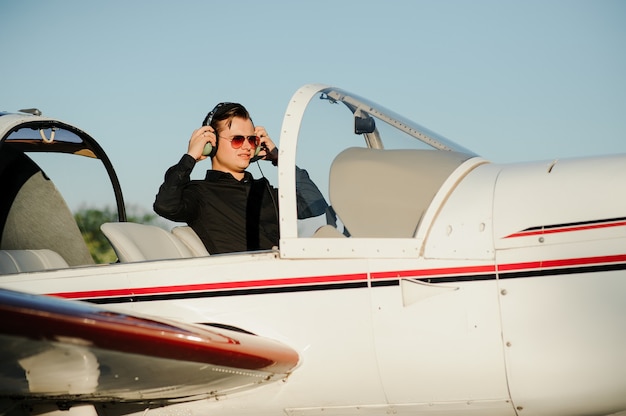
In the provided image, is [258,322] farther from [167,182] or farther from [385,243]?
[167,182]

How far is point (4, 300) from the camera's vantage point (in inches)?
139

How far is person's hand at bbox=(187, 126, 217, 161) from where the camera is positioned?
5.65 meters

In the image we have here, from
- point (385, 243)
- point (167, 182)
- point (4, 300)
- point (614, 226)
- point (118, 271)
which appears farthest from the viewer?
point (167, 182)

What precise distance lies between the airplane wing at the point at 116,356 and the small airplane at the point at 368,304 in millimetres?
12

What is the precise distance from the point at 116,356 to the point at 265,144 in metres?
2.29

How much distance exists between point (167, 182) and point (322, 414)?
5.87ft

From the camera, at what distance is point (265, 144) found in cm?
590

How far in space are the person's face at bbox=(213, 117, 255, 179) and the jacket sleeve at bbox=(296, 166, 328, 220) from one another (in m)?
1.18

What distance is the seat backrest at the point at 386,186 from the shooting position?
4.58m

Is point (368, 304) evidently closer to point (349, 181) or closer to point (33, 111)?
point (349, 181)

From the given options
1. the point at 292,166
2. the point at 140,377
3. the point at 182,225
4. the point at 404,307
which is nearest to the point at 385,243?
the point at 404,307

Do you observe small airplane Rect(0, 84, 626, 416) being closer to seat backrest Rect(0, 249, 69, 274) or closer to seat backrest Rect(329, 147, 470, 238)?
seat backrest Rect(329, 147, 470, 238)

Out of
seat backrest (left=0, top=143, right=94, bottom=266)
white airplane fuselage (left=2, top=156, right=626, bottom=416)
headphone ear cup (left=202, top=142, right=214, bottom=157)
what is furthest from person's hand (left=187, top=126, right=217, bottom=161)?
seat backrest (left=0, top=143, right=94, bottom=266)

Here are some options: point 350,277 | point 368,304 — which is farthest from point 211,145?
point 368,304
